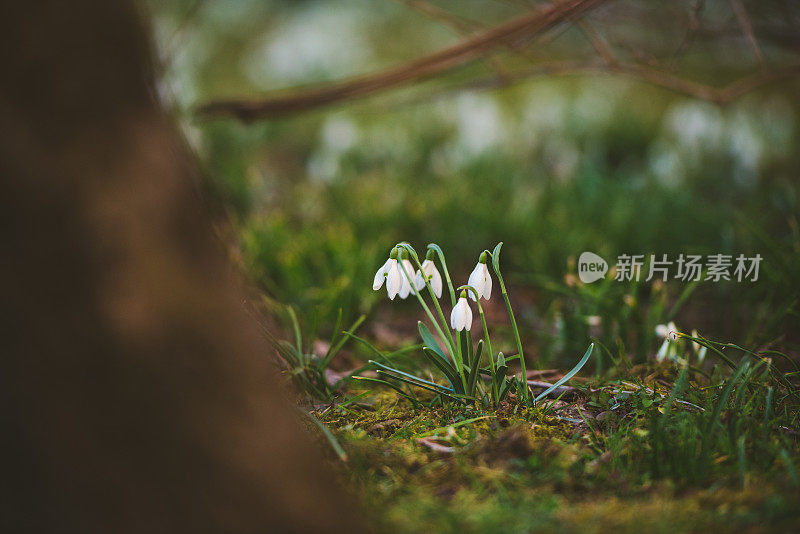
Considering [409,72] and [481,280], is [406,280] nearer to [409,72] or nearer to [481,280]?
[481,280]

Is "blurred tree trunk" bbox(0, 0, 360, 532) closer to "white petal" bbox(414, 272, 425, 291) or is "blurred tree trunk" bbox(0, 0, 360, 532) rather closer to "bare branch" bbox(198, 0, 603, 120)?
"white petal" bbox(414, 272, 425, 291)

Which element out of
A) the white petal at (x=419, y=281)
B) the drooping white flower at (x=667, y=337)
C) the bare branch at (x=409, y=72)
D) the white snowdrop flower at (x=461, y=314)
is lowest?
the drooping white flower at (x=667, y=337)

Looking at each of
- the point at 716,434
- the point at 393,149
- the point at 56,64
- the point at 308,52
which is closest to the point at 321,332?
the point at 716,434

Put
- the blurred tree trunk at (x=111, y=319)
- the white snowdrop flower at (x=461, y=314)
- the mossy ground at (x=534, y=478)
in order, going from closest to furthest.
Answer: the blurred tree trunk at (x=111, y=319) → the mossy ground at (x=534, y=478) → the white snowdrop flower at (x=461, y=314)

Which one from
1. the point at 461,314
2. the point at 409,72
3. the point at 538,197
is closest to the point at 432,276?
the point at 461,314

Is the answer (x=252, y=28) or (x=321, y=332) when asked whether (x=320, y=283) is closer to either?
(x=321, y=332)

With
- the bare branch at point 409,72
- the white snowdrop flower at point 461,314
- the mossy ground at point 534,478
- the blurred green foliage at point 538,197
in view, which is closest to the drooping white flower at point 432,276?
the white snowdrop flower at point 461,314

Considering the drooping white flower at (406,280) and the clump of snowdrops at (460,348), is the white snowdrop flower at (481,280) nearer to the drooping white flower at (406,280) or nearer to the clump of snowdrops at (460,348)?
the clump of snowdrops at (460,348)
